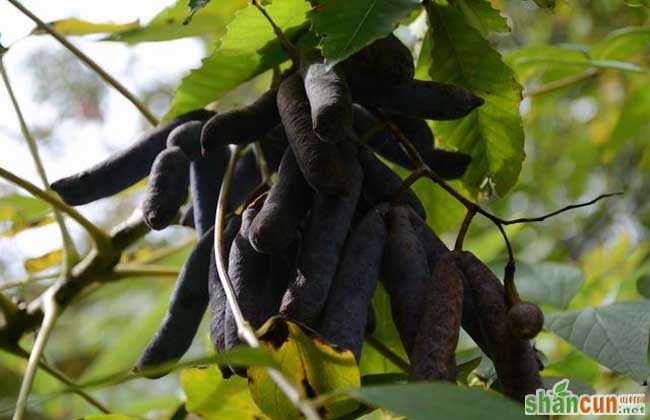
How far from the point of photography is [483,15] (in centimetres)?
116

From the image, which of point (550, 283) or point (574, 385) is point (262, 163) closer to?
point (574, 385)

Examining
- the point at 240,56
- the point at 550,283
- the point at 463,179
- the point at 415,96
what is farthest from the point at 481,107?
the point at 550,283

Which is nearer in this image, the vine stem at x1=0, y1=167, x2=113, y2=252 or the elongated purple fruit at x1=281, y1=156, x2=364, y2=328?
the elongated purple fruit at x1=281, y1=156, x2=364, y2=328

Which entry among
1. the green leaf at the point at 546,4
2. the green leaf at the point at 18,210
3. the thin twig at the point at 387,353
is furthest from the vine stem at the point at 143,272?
the green leaf at the point at 546,4

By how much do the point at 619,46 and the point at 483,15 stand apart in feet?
2.54

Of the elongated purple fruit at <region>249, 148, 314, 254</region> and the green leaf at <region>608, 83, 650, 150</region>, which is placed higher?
the elongated purple fruit at <region>249, 148, 314, 254</region>

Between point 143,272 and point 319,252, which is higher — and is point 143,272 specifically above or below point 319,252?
below

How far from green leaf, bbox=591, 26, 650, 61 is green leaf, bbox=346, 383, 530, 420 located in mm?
1246

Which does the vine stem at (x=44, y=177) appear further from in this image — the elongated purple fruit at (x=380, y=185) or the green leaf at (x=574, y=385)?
the green leaf at (x=574, y=385)

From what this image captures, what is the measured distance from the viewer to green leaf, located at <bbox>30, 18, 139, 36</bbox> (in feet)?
4.67

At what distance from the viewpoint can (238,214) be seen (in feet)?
3.41

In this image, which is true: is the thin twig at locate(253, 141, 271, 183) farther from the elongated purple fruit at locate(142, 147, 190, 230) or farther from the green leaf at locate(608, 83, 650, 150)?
the green leaf at locate(608, 83, 650, 150)

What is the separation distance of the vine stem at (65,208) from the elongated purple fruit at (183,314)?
1.00ft

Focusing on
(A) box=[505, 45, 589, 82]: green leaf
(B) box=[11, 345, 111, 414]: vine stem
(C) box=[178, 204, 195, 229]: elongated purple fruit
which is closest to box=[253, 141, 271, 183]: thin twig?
(C) box=[178, 204, 195, 229]: elongated purple fruit
